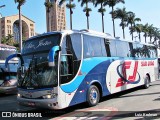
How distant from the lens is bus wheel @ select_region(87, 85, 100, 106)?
1098 centimetres

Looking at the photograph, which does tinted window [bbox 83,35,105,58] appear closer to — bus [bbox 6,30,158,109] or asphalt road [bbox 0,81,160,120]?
bus [bbox 6,30,158,109]

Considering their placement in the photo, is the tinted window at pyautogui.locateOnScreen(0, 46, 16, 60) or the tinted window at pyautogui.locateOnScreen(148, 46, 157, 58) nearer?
the tinted window at pyautogui.locateOnScreen(148, 46, 157, 58)

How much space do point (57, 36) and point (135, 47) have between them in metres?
7.48

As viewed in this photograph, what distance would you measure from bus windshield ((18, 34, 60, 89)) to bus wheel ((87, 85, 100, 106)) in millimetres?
2186

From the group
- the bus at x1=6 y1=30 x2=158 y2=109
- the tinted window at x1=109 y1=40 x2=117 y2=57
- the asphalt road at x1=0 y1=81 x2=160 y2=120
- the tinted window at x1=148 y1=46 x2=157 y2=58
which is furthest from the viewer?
the tinted window at x1=148 y1=46 x2=157 y2=58

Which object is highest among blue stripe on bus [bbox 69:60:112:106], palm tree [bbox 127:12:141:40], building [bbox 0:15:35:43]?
building [bbox 0:15:35:43]

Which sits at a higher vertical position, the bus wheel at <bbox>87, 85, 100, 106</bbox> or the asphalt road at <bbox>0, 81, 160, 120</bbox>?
the bus wheel at <bbox>87, 85, 100, 106</bbox>

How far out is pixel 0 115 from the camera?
33.3 ft

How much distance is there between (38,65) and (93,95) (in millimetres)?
2894

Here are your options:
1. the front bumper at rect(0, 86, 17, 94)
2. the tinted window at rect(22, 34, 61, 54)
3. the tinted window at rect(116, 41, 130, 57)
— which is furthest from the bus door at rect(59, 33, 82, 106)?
the front bumper at rect(0, 86, 17, 94)

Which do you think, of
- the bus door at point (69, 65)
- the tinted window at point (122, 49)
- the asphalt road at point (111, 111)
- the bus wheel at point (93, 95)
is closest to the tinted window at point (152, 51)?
the tinted window at point (122, 49)

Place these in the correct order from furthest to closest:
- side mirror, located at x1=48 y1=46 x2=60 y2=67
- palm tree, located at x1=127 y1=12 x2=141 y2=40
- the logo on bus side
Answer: palm tree, located at x1=127 y1=12 x2=141 y2=40 → the logo on bus side → side mirror, located at x1=48 y1=46 x2=60 y2=67

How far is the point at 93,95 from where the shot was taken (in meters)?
11.3

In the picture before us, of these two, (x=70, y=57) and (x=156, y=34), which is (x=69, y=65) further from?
(x=156, y=34)
